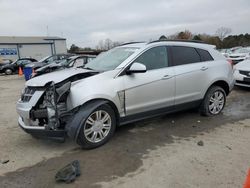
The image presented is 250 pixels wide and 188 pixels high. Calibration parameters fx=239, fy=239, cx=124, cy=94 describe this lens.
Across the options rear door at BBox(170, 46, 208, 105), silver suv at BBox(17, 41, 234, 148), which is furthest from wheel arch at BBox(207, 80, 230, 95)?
rear door at BBox(170, 46, 208, 105)

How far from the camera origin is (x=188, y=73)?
4914 mm

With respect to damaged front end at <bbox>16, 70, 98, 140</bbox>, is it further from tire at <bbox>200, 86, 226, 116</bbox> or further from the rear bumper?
tire at <bbox>200, 86, 226, 116</bbox>

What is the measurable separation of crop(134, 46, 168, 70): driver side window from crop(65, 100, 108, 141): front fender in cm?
122

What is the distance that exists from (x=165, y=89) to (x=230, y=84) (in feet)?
6.89

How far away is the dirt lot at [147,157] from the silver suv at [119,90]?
Answer: 36cm

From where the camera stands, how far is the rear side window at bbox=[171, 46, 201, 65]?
16.0ft

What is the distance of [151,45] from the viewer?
→ 4.60 meters

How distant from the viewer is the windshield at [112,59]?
4.40 m

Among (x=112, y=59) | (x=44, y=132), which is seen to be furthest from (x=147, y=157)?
(x=112, y=59)

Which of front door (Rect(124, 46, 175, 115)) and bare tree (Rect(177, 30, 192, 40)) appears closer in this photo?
front door (Rect(124, 46, 175, 115))

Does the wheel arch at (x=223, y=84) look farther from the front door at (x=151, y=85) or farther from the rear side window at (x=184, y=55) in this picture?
the front door at (x=151, y=85)

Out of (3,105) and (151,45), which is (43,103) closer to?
(151,45)

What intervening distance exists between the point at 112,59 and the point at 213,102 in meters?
2.61

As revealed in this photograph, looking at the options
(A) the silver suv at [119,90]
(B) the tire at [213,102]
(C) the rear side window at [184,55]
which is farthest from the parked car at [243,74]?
(C) the rear side window at [184,55]
